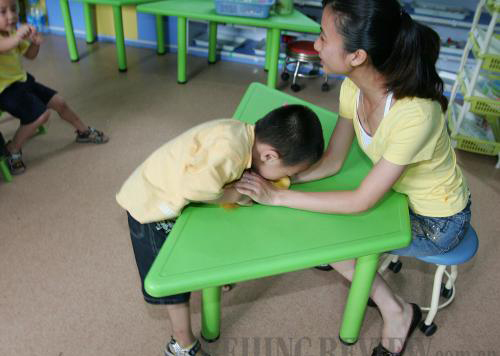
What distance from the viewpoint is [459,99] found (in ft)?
11.1

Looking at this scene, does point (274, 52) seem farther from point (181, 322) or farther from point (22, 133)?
point (181, 322)

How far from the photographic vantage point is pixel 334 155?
125 cm

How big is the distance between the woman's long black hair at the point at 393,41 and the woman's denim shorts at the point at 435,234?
0.39 m

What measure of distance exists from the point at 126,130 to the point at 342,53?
1.93 metres

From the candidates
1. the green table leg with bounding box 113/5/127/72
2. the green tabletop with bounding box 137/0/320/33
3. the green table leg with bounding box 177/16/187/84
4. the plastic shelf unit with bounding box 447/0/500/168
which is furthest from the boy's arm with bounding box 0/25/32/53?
the plastic shelf unit with bounding box 447/0/500/168

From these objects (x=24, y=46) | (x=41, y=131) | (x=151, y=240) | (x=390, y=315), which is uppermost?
(x=24, y=46)

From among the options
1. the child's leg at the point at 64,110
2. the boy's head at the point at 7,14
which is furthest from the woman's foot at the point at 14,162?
the boy's head at the point at 7,14

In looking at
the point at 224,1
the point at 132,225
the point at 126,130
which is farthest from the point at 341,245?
the point at 224,1

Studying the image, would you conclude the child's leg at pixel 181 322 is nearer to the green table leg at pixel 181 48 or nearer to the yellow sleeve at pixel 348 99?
the yellow sleeve at pixel 348 99

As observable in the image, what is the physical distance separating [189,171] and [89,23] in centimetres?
347

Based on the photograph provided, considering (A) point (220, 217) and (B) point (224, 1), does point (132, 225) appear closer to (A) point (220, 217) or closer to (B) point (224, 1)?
(A) point (220, 217)

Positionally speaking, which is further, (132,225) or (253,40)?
(253,40)

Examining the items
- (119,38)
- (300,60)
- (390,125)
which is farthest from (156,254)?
(119,38)

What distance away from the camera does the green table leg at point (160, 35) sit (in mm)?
3688
